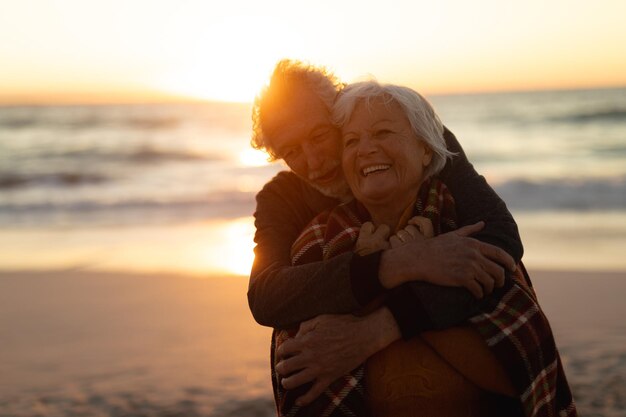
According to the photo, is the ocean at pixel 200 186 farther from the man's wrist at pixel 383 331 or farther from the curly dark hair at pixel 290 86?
the man's wrist at pixel 383 331

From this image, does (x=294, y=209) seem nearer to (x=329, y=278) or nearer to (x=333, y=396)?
(x=329, y=278)

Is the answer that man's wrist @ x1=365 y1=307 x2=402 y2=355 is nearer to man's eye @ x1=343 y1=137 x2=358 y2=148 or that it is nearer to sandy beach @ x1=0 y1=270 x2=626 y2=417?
man's eye @ x1=343 y1=137 x2=358 y2=148

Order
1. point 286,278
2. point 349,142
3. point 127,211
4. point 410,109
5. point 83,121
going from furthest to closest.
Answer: point 83,121 < point 127,211 < point 349,142 < point 410,109 < point 286,278

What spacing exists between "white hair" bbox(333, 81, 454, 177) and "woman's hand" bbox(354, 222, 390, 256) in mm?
269

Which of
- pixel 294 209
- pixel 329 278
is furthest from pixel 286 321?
pixel 294 209

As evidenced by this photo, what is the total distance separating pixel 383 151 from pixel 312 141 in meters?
0.36

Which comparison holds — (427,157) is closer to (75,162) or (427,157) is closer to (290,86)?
(290,86)

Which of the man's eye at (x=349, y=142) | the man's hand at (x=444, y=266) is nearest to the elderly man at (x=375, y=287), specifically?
the man's hand at (x=444, y=266)

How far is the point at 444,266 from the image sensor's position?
8.35 feet

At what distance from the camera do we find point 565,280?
741 cm

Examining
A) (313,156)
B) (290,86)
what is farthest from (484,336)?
(290,86)

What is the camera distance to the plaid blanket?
259 centimetres

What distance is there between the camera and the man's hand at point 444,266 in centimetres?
254

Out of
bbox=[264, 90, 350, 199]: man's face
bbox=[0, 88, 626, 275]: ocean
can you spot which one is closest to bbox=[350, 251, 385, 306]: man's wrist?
bbox=[264, 90, 350, 199]: man's face
